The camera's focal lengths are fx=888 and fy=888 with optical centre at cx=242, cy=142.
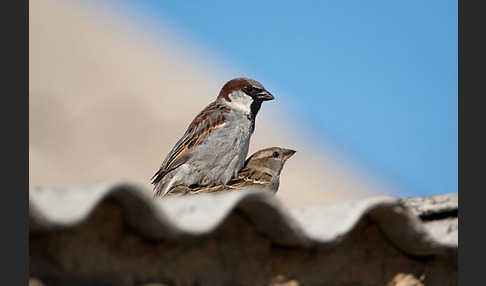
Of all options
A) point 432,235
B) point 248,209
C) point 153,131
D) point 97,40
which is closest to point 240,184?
point 432,235

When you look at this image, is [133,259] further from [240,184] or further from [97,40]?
[97,40]

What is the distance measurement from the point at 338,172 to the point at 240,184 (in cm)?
2446

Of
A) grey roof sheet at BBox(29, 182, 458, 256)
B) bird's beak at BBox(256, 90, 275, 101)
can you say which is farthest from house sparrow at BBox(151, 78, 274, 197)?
grey roof sheet at BBox(29, 182, 458, 256)

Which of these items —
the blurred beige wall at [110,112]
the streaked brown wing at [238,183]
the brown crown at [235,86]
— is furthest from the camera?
the blurred beige wall at [110,112]

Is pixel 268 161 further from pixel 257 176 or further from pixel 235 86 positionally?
pixel 235 86

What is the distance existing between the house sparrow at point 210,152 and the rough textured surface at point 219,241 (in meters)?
3.53

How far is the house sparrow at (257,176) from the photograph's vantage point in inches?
253

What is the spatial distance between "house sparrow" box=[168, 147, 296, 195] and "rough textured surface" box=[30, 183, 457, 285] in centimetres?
348

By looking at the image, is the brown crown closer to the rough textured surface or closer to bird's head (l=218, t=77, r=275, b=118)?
bird's head (l=218, t=77, r=275, b=118)

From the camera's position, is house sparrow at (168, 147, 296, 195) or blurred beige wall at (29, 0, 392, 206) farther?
blurred beige wall at (29, 0, 392, 206)

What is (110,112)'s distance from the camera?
91.0 ft

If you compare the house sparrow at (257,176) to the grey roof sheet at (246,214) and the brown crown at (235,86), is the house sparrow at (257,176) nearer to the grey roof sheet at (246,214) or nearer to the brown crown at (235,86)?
the brown crown at (235,86)

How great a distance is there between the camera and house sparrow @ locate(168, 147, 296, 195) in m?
6.44

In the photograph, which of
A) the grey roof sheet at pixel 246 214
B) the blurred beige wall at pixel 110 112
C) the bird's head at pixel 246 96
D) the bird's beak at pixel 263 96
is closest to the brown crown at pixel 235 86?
the bird's head at pixel 246 96
